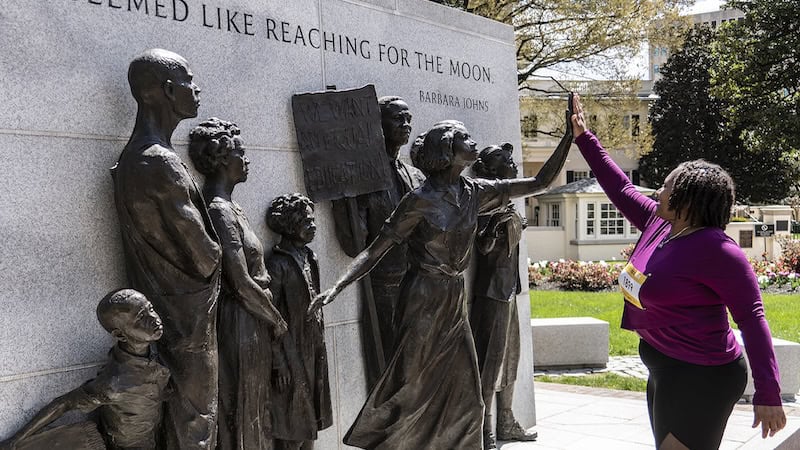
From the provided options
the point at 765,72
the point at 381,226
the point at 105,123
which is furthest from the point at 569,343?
the point at 765,72

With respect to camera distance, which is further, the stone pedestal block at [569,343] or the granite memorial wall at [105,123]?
the stone pedestal block at [569,343]

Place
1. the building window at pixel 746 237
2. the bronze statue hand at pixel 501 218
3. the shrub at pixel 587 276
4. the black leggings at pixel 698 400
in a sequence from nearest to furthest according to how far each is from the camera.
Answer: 1. the black leggings at pixel 698 400
2. the bronze statue hand at pixel 501 218
3. the shrub at pixel 587 276
4. the building window at pixel 746 237

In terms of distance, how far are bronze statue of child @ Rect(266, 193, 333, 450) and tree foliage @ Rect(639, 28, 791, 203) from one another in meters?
37.7

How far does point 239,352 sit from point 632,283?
6.74ft

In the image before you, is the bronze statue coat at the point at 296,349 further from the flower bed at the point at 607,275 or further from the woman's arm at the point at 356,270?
the flower bed at the point at 607,275

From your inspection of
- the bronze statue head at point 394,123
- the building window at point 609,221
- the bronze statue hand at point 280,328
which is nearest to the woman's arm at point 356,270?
the bronze statue hand at point 280,328

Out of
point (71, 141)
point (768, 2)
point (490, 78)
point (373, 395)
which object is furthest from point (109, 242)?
point (768, 2)

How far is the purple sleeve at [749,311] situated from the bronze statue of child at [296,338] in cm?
229

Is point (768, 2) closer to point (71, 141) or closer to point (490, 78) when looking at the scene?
point (490, 78)

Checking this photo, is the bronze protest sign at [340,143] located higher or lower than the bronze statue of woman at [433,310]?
higher

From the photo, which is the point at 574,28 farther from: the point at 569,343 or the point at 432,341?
the point at 432,341

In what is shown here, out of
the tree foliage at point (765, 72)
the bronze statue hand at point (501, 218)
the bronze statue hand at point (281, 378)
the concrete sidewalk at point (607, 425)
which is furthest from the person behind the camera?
the tree foliage at point (765, 72)

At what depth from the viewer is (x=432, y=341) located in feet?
15.1

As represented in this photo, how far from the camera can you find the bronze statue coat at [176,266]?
378 centimetres
